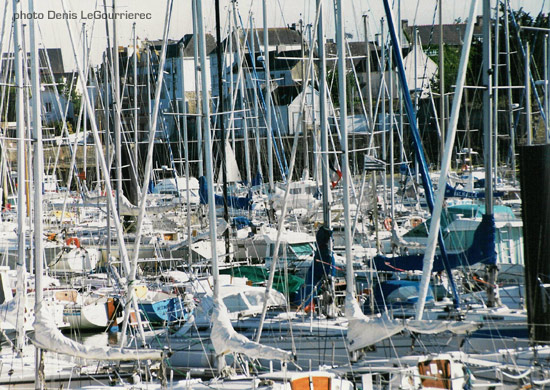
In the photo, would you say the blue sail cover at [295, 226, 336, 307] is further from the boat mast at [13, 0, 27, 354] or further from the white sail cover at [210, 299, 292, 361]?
the boat mast at [13, 0, 27, 354]

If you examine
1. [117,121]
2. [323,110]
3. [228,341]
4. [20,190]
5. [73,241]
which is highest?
[323,110]

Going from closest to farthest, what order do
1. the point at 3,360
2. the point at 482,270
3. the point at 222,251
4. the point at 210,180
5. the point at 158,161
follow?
the point at 210,180
the point at 3,360
the point at 482,270
the point at 222,251
the point at 158,161

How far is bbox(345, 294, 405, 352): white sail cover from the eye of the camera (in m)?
Result: 11.7

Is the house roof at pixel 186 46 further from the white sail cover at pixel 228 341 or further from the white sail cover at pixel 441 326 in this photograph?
the white sail cover at pixel 441 326

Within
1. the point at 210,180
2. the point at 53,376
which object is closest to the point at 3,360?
the point at 53,376

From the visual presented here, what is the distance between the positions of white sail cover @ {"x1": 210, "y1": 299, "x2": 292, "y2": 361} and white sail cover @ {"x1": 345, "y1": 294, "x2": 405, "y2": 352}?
143 centimetres

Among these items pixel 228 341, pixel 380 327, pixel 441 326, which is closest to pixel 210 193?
pixel 228 341

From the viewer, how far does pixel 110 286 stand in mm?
20875

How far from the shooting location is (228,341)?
11.7 m

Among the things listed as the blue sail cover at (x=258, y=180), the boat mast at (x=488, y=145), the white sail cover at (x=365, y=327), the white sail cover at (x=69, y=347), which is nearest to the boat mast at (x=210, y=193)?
the white sail cover at (x=69, y=347)

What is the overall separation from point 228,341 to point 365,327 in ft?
5.97

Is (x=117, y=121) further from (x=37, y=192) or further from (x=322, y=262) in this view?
(x=37, y=192)

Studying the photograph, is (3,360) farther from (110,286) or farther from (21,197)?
(110,286)

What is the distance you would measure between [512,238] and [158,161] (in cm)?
3495
